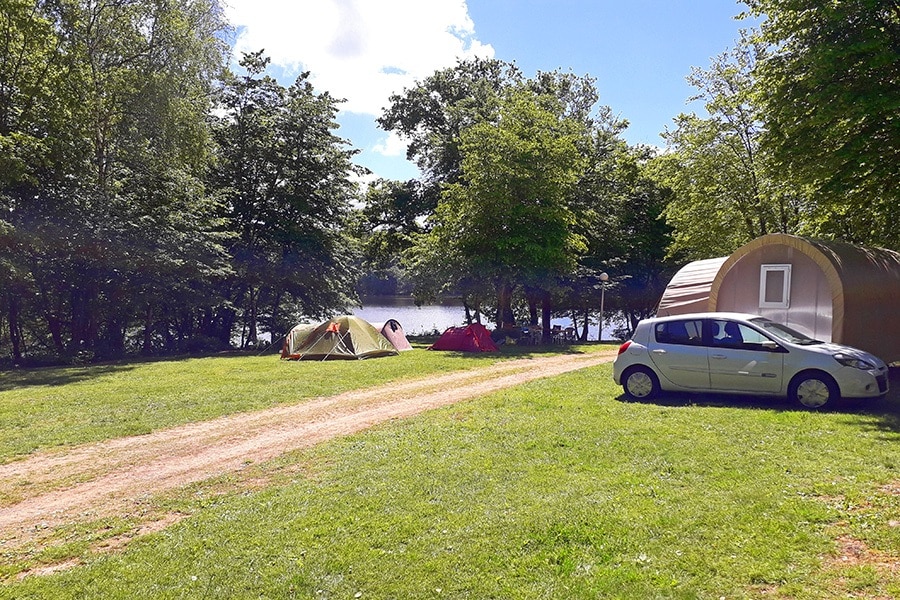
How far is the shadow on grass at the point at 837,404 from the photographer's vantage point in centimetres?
790

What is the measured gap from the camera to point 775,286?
42.3 feet

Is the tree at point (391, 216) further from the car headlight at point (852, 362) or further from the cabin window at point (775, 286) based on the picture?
the car headlight at point (852, 362)

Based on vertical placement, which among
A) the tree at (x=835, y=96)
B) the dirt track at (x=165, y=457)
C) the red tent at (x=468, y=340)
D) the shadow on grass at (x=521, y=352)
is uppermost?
the tree at (x=835, y=96)

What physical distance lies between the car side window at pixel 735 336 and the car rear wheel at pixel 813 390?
74 centimetres

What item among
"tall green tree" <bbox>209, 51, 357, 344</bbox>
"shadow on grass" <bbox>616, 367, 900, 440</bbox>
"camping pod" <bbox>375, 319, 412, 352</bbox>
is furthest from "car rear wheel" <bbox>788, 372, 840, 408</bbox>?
"tall green tree" <bbox>209, 51, 357, 344</bbox>

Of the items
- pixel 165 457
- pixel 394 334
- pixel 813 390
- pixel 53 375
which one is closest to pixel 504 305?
pixel 394 334

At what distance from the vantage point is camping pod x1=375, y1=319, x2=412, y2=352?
2112cm

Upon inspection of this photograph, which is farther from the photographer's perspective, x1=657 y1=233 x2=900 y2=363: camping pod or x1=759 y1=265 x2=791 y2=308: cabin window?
x1=759 y1=265 x2=791 y2=308: cabin window

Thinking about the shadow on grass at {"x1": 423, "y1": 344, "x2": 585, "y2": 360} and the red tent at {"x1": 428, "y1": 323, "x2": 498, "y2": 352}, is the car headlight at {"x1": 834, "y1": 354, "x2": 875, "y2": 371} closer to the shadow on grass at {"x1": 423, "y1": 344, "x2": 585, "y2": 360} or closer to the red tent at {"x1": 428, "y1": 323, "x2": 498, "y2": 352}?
the shadow on grass at {"x1": 423, "y1": 344, "x2": 585, "y2": 360}

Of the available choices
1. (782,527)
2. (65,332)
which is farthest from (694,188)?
(65,332)

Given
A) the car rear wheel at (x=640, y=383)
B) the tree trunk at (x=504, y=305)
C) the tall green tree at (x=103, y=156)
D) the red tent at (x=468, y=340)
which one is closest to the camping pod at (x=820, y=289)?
the car rear wheel at (x=640, y=383)

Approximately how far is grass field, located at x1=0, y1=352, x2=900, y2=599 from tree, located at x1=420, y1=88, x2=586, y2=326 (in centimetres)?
1540

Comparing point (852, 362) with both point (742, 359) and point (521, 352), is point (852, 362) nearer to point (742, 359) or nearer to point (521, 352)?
point (742, 359)

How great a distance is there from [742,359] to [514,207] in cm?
1536
